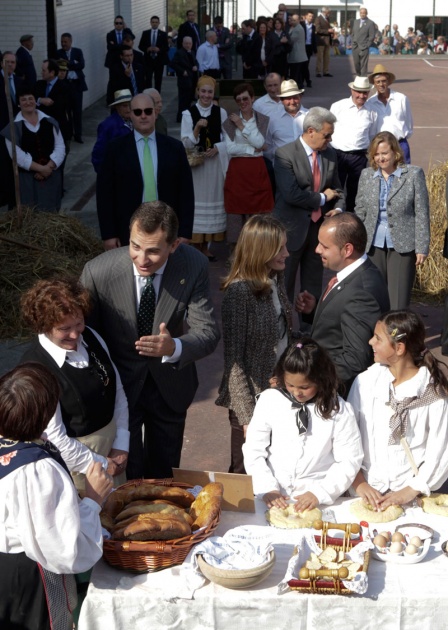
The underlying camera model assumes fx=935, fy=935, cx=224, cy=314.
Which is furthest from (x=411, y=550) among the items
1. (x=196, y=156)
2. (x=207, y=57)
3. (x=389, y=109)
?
(x=207, y=57)

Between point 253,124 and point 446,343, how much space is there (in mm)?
3335

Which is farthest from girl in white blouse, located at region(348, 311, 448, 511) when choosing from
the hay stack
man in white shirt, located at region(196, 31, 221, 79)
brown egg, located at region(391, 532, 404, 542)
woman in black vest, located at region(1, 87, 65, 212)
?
man in white shirt, located at region(196, 31, 221, 79)

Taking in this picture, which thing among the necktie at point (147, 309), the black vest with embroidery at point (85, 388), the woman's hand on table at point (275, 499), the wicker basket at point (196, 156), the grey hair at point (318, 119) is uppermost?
the grey hair at point (318, 119)

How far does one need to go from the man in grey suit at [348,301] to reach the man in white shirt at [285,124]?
522 centimetres

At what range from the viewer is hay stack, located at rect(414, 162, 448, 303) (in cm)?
946

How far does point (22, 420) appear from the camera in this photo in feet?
10.5

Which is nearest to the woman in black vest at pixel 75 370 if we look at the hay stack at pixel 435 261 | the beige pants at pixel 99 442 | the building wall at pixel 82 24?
the beige pants at pixel 99 442

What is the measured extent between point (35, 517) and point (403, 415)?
1.87 meters

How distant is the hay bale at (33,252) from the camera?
8.83 meters

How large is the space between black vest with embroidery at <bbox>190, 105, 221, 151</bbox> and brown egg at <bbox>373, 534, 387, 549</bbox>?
707 cm

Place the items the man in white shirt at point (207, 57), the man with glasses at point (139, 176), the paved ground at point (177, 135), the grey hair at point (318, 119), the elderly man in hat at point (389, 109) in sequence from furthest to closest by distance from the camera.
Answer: the man in white shirt at point (207, 57), the elderly man in hat at point (389, 109), the grey hair at point (318, 119), the man with glasses at point (139, 176), the paved ground at point (177, 135)

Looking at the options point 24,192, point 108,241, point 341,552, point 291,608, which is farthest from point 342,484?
point 24,192

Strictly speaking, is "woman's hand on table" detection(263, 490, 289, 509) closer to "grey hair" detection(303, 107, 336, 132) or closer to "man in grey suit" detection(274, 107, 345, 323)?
"man in grey suit" detection(274, 107, 345, 323)

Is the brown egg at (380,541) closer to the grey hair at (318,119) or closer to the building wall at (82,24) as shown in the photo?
the grey hair at (318,119)
